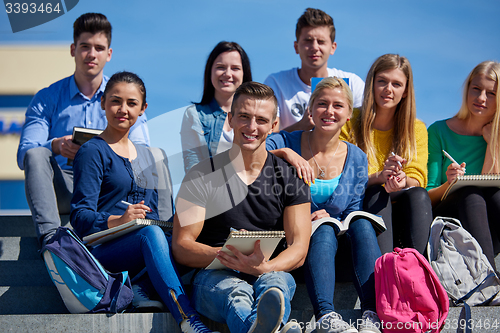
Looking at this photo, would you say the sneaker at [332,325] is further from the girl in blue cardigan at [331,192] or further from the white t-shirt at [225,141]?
the white t-shirt at [225,141]

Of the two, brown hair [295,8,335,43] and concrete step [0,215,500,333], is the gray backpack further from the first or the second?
brown hair [295,8,335,43]

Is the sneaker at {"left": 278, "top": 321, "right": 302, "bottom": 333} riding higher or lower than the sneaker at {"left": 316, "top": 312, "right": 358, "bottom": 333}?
higher

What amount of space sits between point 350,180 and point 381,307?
865 mm

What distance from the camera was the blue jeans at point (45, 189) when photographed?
2963 mm

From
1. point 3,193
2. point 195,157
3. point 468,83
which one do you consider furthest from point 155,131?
point 3,193

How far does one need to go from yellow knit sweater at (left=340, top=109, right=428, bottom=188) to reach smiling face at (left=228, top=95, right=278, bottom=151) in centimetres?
92

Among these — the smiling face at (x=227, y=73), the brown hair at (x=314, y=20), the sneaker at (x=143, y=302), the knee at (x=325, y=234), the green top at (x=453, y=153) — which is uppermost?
the brown hair at (x=314, y=20)

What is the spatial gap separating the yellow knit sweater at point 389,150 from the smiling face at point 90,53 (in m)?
1.90

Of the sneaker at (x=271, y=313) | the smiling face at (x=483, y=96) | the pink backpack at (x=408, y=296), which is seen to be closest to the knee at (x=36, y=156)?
the sneaker at (x=271, y=313)

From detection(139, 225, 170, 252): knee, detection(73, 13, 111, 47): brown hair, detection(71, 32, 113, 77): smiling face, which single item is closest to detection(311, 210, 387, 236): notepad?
detection(139, 225, 170, 252): knee

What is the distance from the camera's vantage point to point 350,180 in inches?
116

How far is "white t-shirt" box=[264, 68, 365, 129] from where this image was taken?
3920 millimetres

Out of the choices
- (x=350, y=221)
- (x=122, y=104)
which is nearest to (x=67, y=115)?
(x=122, y=104)

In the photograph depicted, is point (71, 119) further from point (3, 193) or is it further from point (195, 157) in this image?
point (3, 193)
